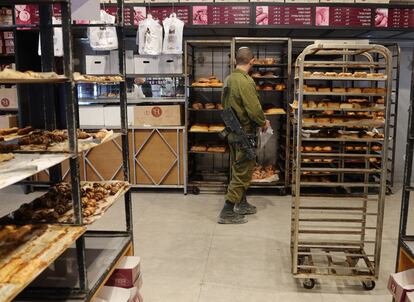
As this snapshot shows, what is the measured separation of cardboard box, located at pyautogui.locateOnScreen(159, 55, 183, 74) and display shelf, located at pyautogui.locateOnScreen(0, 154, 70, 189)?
12.9ft

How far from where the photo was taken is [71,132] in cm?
188

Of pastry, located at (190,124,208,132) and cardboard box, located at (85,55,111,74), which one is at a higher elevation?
cardboard box, located at (85,55,111,74)

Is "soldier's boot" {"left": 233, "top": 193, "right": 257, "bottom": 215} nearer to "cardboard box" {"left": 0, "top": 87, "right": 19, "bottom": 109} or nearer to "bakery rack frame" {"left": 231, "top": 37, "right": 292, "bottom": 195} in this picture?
"bakery rack frame" {"left": 231, "top": 37, "right": 292, "bottom": 195}

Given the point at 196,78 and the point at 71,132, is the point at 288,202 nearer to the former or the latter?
the point at 196,78

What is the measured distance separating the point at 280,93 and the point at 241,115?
2.05 meters

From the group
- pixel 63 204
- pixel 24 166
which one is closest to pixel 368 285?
pixel 63 204

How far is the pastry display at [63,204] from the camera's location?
221 cm

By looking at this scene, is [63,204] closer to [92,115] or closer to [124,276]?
[124,276]

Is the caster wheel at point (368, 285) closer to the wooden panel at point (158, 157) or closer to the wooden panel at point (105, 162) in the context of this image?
the wooden panel at point (158, 157)

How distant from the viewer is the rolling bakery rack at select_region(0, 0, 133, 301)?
155 cm

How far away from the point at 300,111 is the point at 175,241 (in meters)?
1.97

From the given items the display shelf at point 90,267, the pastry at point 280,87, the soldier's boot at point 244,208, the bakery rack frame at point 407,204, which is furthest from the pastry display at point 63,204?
the pastry at point 280,87

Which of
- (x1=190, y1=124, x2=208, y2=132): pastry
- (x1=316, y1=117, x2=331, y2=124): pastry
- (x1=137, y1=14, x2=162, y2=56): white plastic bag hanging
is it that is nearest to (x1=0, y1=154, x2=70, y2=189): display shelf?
(x1=316, y1=117, x2=331, y2=124): pastry

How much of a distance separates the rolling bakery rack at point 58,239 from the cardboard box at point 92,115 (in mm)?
3023
